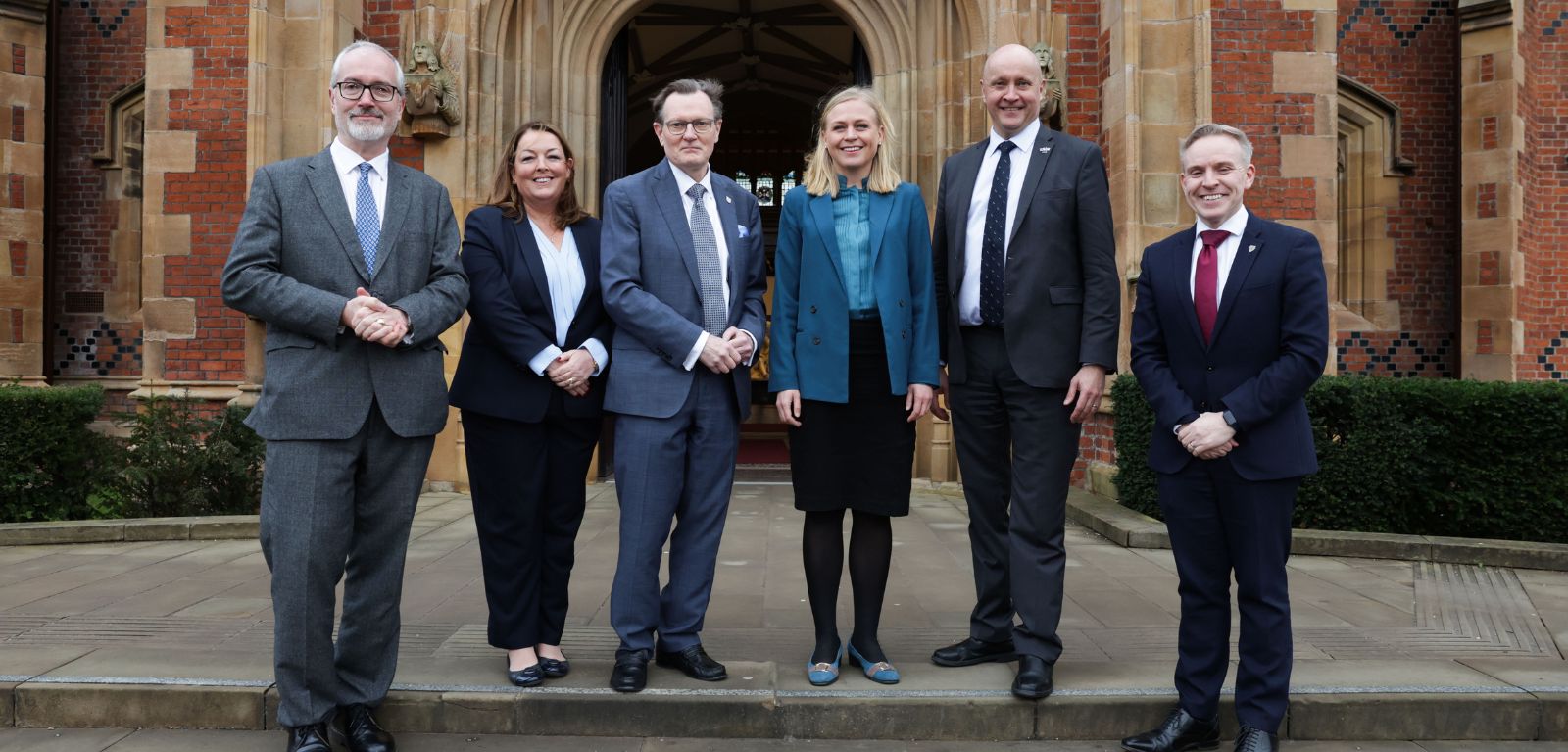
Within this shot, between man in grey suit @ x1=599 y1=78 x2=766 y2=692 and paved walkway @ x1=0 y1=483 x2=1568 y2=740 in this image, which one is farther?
man in grey suit @ x1=599 y1=78 x2=766 y2=692

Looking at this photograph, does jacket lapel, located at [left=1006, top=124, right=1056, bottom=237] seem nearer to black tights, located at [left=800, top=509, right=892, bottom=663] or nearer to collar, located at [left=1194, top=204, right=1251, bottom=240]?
collar, located at [left=1194, top=204, right=1251, bottom=240]

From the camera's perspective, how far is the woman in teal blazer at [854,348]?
133 inches

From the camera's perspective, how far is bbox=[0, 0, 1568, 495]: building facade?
25.7 ft

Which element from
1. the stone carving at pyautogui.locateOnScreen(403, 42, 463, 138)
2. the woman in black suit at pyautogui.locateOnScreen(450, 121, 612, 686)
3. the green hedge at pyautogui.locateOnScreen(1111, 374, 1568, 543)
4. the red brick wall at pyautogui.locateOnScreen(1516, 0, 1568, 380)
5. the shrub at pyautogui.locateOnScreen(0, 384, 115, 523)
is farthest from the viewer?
the red brick wall at pyautogui.locateOnScreen(1516, 0, 1568, 380)

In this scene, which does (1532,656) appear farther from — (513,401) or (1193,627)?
(513,401)

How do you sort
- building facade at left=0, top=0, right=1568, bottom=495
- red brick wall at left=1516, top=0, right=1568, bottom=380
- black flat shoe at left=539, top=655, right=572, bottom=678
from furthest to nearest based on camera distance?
red brick wall at left=1516, top=0, right=1568, bottom=380 → building facade at left=0, top=0, right=1568, bottom=495 → black flat shoe at left=539, top=655, right=572, bottom=678

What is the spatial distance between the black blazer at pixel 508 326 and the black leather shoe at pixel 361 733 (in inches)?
37.4

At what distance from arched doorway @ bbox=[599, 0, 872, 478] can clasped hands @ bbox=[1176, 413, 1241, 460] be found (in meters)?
7.45

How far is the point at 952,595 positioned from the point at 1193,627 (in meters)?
1.86

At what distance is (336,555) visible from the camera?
294cm

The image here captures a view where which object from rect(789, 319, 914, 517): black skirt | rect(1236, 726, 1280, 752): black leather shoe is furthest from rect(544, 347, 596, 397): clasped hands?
rect(1236, 726, 1280, 752): black leather shoe

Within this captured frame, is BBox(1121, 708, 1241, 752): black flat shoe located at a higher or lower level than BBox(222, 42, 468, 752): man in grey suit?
lower

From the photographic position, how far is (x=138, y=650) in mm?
3678

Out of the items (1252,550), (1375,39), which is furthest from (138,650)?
(1375,39)
